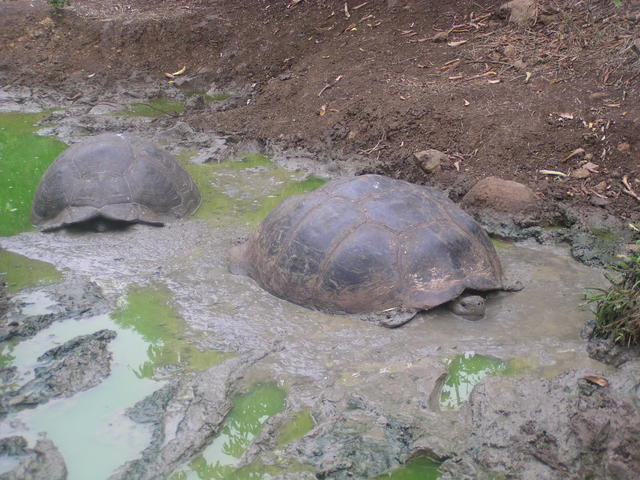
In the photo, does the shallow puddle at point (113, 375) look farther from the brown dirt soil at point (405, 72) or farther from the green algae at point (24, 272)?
the brown dirt soil at point (405, 72)

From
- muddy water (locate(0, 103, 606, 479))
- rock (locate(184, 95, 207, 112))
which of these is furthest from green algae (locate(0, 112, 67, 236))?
rock (locate(184, 95, 207, 112))

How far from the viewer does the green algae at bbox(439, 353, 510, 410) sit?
11.8ft

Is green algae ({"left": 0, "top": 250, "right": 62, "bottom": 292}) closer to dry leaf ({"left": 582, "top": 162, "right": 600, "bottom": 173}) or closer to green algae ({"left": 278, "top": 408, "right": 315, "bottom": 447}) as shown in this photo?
green algae ({"left": 278, "top": 408, "right": 315, "bottom": 447})

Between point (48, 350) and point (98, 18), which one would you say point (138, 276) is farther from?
point (98, 18)

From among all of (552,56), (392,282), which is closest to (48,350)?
(392,282)

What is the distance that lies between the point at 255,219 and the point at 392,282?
2260 mm

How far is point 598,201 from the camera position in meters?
5.73

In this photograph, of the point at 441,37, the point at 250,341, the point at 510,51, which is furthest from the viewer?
the point at 441,37

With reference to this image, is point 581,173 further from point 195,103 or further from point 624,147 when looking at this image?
point 195,103

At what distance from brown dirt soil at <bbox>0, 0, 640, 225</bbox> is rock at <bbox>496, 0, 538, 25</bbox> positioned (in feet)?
0.22

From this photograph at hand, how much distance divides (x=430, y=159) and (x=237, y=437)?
4052 millimetres

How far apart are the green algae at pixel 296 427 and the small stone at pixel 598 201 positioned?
3.63 metres

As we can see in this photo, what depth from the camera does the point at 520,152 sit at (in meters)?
6.41

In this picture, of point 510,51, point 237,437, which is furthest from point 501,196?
point 237,437
